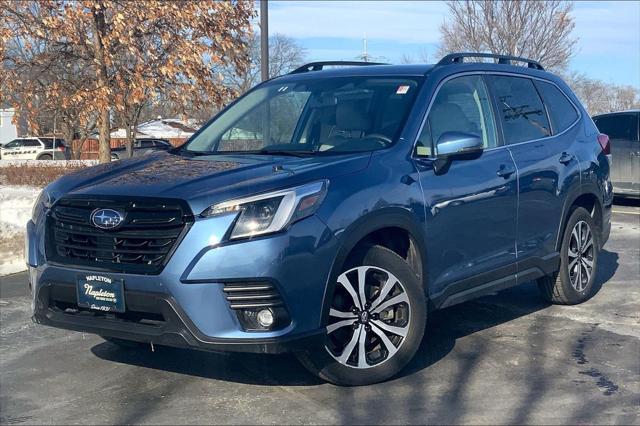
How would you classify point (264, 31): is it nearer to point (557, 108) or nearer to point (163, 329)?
point (557, 108)

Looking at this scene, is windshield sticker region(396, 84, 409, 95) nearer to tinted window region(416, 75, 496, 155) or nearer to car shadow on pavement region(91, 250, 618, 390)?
tinted window region(416, 75, 496, 155)

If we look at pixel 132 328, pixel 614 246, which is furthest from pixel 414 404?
pixel 614 246

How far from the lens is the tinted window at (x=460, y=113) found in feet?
17.3

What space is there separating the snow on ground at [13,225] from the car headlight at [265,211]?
17.1 ft

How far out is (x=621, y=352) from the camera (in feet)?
18.0

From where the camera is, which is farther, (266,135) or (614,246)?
(614,246)

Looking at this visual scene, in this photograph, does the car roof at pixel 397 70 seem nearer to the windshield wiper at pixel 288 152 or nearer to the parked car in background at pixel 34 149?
the windshield wiper at pixel 288 152

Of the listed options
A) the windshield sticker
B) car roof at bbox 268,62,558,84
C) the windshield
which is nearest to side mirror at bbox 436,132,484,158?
the windshield

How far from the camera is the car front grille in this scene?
420cm

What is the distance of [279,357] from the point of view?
5.32m

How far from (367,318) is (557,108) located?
9.78 ft

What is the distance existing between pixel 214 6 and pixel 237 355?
8.96m

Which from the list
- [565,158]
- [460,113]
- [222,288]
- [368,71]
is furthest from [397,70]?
[222,288]

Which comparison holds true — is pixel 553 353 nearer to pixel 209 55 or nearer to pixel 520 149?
pixel 520 149
